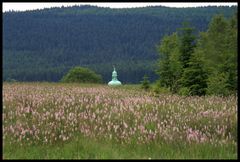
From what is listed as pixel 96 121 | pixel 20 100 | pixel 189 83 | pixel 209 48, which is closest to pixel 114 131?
pixel 96 121

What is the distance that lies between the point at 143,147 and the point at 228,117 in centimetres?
286

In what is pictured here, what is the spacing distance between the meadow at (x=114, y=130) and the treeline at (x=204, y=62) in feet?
30.2

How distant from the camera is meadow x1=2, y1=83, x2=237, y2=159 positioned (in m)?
10.2

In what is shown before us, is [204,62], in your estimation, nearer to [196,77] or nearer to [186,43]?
[186,43]

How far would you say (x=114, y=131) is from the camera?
11.5 m

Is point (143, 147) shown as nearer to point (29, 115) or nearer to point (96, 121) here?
point (96, 121)

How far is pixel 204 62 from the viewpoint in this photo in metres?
26.5

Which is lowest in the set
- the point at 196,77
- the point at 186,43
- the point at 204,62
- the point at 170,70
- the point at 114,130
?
the point at 114,130

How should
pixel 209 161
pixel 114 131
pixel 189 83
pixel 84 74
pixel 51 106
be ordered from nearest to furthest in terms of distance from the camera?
pixel 209 161, pixel 114 131, pixel 51 106, pixel 189 83, pixel 84 74

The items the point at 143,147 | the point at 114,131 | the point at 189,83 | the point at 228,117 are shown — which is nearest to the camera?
the point at 143,147

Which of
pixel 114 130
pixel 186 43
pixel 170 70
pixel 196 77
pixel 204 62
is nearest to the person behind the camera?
pixel 114 130

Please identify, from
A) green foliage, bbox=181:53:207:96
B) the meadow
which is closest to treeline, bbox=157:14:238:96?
green foliage, bbox=181:53:207:96

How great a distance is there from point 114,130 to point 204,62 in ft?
51.7

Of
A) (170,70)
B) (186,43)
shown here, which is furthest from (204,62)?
(170,70)
